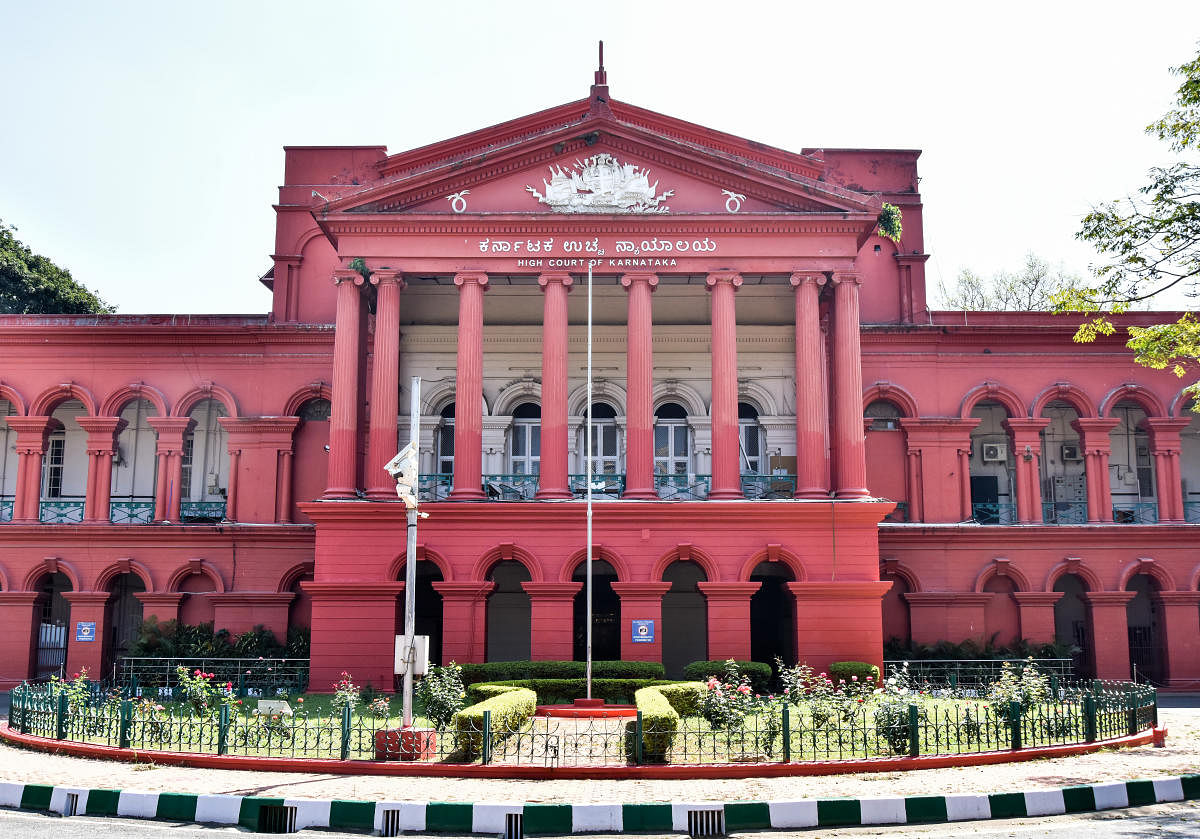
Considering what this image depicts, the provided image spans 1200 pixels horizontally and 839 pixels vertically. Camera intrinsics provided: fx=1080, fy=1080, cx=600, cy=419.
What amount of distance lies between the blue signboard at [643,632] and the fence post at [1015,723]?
381 inches

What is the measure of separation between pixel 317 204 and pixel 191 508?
33.3ft

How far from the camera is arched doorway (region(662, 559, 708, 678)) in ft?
95.2

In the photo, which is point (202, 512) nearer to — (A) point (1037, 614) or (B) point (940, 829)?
(A) point (1037, 614)

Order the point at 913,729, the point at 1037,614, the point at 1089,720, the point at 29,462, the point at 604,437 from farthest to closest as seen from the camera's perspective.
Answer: the point at 604,437 < the point at 29,462 < the point at 1037,614 < the point at 1089,720 < the point at 913,729

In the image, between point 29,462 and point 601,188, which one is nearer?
point 601,188

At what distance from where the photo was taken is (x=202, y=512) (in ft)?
99.2

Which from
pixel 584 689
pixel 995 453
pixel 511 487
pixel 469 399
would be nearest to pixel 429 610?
pixel 511 487

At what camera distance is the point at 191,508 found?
3028 cm

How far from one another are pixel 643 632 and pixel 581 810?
12.1 metres

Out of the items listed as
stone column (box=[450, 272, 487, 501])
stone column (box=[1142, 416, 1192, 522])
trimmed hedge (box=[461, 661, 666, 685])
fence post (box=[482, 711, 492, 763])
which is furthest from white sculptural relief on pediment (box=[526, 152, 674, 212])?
stone column (box=[1142, 416, 1192, 522])

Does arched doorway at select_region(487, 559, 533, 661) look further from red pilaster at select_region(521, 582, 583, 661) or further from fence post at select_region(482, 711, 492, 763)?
fence post at select_region(482, 711, 492, 763)

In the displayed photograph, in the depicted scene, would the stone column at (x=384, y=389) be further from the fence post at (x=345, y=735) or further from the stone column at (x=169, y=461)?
the fence post at (x=345, y=735)

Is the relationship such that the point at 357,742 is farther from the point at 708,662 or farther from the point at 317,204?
the point at 317,204

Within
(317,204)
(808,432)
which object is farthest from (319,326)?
(808,432)
